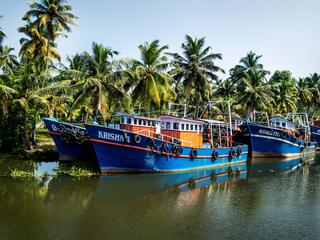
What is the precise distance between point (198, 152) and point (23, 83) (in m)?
15.3

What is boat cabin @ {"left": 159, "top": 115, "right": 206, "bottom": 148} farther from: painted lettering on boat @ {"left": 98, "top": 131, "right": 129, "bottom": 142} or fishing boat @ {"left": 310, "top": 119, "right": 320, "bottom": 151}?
fishing boat @ {"left": 310, "top": 119, "right": 320, "bottom": 151}

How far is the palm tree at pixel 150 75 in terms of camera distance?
27.8m

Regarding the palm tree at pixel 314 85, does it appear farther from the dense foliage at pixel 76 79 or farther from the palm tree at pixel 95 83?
the palm tree at pixel 95 83

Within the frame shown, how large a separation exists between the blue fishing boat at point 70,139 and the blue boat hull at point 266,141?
16676 millimetres

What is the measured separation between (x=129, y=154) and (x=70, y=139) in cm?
533

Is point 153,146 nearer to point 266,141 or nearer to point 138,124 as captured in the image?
point 138,124

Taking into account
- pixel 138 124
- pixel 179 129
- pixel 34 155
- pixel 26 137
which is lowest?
pixel 34 155

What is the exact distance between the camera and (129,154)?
1970cm

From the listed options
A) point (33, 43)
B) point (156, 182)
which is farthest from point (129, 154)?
point (33, 43)

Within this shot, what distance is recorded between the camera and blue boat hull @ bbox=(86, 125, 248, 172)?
62.5 feet

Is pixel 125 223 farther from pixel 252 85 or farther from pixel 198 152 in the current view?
pixel 252 85

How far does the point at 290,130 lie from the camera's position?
37.7 metres

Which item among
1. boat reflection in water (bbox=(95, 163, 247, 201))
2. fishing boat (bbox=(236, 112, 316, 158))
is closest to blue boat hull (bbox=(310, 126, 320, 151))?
fishing boat (bbox=(236, 112, 316, 158))

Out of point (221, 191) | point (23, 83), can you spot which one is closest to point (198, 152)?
point (221, 191)
